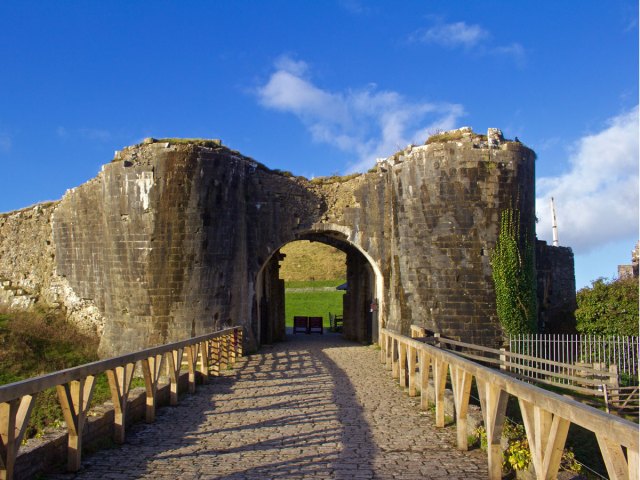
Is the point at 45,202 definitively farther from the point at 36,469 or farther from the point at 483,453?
the point at 483,453

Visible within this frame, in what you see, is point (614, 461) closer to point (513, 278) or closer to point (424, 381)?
point (424, 381)

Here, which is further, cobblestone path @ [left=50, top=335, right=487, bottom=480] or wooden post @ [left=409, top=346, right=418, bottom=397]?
wooden post @ [left=409, top=346, right=418, bottom=397]

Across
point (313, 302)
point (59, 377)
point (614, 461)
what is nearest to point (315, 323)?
point (313, 302)

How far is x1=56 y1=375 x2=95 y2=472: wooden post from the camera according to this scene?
537 cm

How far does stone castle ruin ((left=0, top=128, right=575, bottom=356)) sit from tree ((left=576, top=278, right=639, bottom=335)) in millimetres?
1197

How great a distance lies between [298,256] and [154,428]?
51.9 meters

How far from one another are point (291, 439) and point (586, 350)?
12.4 meters

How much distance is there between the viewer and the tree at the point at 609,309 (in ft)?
56.4

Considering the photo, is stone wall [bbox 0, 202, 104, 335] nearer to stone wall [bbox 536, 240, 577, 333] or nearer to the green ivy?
the green ivy

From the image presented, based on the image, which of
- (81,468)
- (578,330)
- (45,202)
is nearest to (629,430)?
(81,468)

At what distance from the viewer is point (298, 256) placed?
194 feet

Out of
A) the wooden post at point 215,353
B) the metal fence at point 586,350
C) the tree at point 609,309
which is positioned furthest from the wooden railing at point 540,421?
the tree at point 609,309

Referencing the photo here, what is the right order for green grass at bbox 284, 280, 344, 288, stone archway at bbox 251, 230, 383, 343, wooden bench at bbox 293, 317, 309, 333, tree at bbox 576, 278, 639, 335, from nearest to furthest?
tree at bbox 576, 278, 639, 335 < stone archway at bbox 251, 230, 383, 343 < wooden bench at bbox 293, 317, 309, 333 < green grass at bbox 284, 280, 344, 288

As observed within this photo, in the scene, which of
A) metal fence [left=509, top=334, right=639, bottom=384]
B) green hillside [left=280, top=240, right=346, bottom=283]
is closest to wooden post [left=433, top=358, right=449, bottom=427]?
metal fence [left=509, top=334, right=639, bottom=384]
